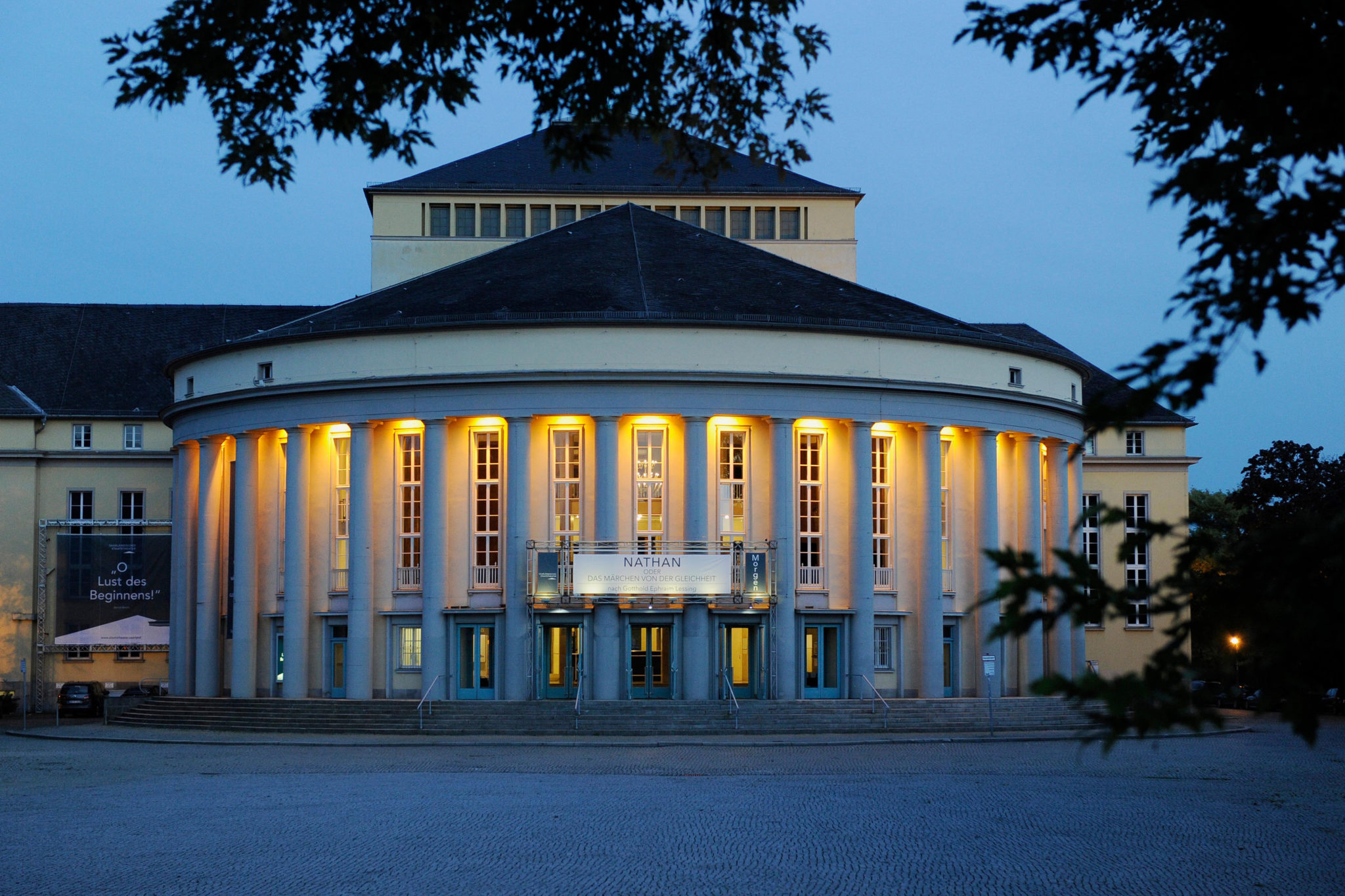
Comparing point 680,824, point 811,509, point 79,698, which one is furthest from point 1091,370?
point 680,824

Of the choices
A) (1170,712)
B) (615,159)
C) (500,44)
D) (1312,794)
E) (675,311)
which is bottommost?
(1312,794)

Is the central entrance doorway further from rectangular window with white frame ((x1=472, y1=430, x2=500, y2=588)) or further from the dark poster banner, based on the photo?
the dark poster banner

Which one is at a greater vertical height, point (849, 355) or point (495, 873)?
point (849, 355)

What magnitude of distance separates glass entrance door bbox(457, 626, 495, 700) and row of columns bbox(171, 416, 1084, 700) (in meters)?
0.57

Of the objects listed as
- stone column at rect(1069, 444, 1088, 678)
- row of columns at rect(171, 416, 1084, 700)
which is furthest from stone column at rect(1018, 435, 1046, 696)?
stone column at rect(1069, 444, 1088, 678)

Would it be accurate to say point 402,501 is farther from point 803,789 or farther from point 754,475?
point 803,789

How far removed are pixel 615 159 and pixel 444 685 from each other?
84.3 ft

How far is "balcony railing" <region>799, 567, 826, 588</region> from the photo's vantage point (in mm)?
42719

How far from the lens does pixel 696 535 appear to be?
41156 mm

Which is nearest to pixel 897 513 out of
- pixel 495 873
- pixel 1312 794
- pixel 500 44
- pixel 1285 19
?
pixel 1312 794

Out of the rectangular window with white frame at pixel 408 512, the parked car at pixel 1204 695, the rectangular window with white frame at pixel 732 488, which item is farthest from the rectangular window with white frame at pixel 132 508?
the parked car at pixel 1204 695

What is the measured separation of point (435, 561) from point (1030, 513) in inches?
679

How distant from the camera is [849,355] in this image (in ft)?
139

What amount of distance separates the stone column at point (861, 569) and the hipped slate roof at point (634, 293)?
365 centimetres
